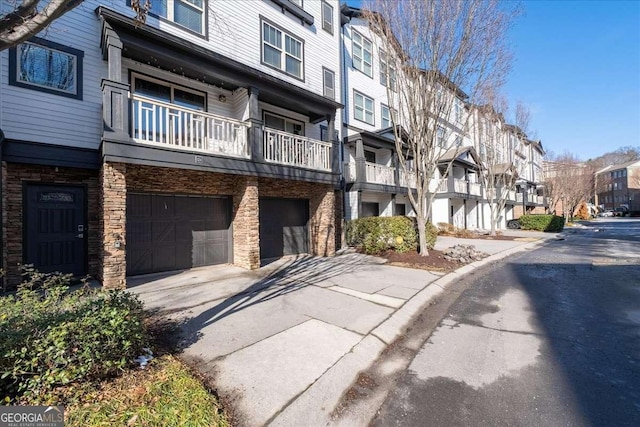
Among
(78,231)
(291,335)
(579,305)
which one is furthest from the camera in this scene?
(78,231)

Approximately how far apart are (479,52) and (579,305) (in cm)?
802

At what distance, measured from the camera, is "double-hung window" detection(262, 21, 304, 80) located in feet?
36.4

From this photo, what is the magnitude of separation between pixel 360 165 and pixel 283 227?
5.03 meters

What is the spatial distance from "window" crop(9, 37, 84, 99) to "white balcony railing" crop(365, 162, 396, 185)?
1106 cm

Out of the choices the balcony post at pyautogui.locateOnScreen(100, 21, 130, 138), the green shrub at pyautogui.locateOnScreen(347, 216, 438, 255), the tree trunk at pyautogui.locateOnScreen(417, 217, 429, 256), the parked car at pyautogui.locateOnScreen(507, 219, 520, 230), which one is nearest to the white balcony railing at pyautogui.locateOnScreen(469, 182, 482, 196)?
the parked car at pyautogui.locateOnScreen(507, 219, 520, 230)

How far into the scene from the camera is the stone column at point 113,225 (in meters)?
6.26

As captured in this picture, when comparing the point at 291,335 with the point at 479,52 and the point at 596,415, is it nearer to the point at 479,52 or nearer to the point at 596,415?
the point at 596,415

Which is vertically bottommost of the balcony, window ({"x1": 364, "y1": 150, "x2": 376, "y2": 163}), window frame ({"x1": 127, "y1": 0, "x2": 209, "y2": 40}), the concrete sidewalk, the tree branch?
the concrete sidewalk

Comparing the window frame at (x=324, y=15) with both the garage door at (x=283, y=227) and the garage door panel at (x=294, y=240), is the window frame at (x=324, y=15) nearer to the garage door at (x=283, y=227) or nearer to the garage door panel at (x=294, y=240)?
the garage door at (x=283, y=227)

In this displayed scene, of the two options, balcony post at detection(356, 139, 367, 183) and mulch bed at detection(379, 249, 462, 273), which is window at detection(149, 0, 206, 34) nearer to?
balcony post at detection(356, 139, 367, 183)

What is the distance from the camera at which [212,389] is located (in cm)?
284

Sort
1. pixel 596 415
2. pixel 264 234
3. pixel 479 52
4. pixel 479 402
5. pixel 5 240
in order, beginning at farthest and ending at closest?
pixel 264 234
pixel 479 52
pixel 5 240
pixel 479 402
pixel 596 415

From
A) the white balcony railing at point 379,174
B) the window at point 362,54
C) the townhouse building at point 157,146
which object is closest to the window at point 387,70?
the townhouse building at point 157,146

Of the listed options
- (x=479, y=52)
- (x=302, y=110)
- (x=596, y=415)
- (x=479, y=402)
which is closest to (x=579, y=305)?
(x=596, y=415)
